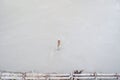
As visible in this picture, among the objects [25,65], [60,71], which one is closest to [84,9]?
[60,71]

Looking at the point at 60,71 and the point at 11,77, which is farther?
the point at 60,71

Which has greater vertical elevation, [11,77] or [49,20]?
[49,20]

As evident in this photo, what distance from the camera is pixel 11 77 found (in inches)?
129

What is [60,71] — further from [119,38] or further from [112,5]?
[112,5]

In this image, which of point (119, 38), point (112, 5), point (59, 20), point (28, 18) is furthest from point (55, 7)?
point (119, 38)

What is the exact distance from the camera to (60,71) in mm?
3551

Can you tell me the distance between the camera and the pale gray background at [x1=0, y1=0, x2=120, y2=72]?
11.2 ft

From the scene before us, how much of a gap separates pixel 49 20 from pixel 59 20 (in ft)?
0.59

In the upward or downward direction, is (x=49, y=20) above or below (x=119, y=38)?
above

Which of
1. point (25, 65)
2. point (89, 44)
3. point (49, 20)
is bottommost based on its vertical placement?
point (25, 65)

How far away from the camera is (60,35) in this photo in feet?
11.5

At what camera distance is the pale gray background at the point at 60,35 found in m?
3.40

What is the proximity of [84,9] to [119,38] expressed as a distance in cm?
85

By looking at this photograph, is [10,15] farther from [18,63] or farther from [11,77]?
[11,77]
